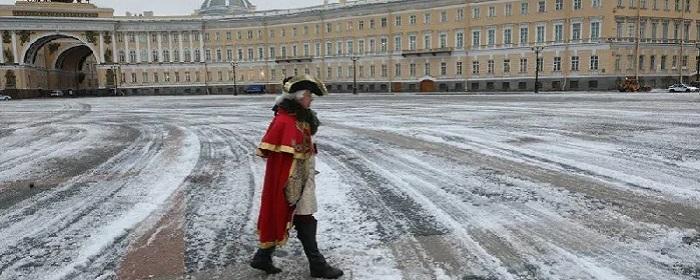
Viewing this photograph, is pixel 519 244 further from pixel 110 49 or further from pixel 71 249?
pixel 110 49

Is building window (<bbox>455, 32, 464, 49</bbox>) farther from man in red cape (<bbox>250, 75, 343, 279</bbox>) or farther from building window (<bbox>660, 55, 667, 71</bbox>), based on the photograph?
man in red cape (<bbox>250, 75, 343, 279</bbox>)

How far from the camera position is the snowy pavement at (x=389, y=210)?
4477 mm

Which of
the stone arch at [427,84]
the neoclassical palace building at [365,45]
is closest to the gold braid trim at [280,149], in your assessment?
the neoclassical palace building at [365,45]

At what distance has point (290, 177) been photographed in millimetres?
4090

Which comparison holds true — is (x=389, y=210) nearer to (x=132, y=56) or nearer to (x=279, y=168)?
(x=279, y=168)

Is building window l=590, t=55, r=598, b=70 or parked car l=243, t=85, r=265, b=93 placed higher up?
building window l=590, t=55, r=598, b=70

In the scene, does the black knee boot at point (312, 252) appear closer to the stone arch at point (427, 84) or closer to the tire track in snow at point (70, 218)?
the tire track in snow at point (70, 218)

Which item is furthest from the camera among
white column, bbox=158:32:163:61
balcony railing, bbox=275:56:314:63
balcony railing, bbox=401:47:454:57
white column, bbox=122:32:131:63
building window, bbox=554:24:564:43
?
white column, bbox=158:32:163:61

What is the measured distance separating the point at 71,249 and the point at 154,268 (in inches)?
44.7

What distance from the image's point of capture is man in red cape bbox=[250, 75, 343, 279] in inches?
161

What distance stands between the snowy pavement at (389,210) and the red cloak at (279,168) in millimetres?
451

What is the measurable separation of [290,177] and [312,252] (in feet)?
2.21

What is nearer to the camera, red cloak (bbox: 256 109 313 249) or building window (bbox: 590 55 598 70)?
red cloak (bbox: 256 109 313 249)

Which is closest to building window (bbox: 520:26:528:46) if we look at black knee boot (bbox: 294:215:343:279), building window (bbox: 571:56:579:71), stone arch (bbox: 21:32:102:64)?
building window (bbox: 571:56:579:71)
